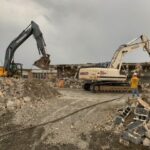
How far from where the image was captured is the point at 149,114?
17.1 metres

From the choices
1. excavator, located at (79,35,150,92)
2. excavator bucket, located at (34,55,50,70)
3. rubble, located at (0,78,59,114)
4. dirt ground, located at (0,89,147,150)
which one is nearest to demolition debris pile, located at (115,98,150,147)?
dirt ground, located at (0,89,147,150)

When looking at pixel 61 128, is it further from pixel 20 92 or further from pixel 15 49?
pixel 15 49

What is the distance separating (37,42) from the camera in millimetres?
29797

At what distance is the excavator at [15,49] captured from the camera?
29.5 m

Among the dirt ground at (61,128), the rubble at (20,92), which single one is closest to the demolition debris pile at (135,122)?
the dirt ground at (61,128)

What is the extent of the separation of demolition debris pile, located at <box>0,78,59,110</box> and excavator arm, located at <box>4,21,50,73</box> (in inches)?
194

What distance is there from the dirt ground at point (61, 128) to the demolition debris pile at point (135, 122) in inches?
12.0

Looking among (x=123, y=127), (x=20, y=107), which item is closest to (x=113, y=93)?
(x=20, y=107)

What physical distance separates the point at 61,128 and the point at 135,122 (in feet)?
10.2

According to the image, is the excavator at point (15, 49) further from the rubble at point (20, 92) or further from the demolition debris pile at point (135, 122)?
the demolition debris pile at point (135, 122)

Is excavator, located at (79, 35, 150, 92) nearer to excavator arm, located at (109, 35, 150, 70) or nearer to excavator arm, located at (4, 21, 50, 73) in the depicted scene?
excavator arm, located at (109, 35, 150, 70)

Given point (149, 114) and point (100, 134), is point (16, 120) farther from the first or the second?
point (149, 114)

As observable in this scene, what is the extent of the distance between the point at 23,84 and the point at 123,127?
823 centimetres

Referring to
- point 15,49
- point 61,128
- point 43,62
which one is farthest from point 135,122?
point 15,49
